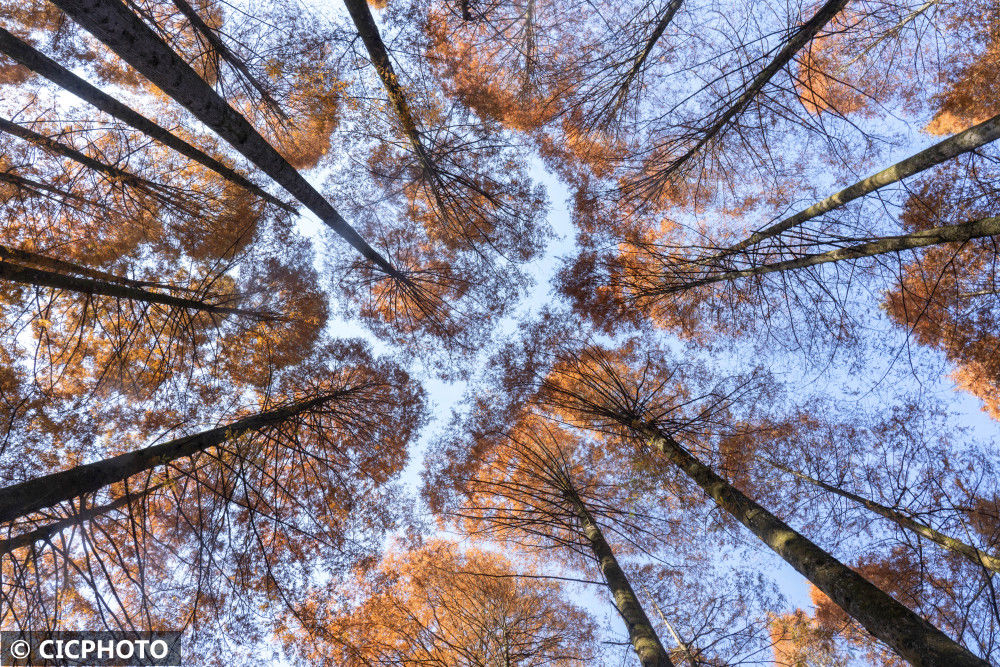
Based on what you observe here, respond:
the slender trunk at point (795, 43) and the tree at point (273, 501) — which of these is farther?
the tree at point (273, 501)

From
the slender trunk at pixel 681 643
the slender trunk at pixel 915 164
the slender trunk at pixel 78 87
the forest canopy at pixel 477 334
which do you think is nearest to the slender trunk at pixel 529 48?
the forest canopy at pixel 477 334

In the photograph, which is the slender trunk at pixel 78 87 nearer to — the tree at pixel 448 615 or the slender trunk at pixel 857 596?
the tree at pixel 448 615

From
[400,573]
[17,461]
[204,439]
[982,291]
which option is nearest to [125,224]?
[17,461]

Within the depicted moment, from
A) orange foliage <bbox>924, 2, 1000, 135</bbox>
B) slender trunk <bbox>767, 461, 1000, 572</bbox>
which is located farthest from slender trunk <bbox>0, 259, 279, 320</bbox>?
orange foliage <bbox>924, 2, 1000, 135</bbox>

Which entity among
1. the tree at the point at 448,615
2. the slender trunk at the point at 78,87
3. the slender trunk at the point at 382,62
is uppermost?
the slender trunk at the point at 382,62

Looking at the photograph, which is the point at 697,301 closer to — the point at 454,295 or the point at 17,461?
the point at 454,295

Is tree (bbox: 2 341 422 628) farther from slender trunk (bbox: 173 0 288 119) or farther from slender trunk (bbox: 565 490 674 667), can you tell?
slender trunk (bbox: 173 0 288 119)

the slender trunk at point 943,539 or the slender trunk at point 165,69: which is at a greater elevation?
the slender trunk at point 165,69

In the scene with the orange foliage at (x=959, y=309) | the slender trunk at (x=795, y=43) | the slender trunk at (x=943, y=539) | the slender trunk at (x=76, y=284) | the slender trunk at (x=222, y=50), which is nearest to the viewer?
the slender trunk at (x=795, y=43)
